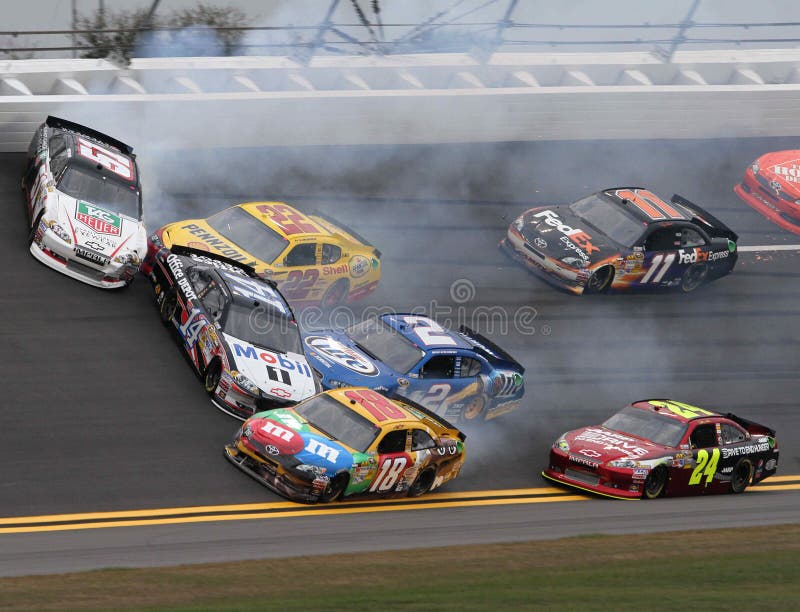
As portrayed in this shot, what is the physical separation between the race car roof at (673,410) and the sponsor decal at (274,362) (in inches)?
177

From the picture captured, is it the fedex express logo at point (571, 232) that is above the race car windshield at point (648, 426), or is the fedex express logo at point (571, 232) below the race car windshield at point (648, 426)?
below

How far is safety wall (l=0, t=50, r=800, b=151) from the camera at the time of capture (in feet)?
74.6

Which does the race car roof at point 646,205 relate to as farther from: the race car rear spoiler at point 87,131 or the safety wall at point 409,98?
the race car rear spoiler at point 87,131

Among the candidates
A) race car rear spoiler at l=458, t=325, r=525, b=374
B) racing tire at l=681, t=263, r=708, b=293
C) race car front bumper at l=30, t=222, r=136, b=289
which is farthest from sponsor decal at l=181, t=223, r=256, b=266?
racing tire at l=681, t=263, r=708, b=293

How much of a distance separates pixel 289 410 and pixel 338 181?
29.2ft

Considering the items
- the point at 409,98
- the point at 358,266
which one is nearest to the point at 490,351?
the point at 358,266

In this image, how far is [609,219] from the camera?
21.6 m

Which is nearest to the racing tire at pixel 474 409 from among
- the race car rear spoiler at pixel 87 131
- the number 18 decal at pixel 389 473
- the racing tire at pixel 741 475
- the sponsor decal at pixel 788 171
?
the number 18 decal at pixel 389 473

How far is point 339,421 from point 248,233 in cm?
523

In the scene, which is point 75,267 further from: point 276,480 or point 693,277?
point 693,277

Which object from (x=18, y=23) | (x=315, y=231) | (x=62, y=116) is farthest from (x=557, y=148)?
(x=18, y=23)

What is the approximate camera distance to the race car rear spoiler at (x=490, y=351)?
17.5 m

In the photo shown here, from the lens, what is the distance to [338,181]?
75.9 ft

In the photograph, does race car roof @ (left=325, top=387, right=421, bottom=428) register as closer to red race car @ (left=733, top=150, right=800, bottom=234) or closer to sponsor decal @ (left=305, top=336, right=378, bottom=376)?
sponsor decal @ (left=305, top=336, right=378, bottom=376)
